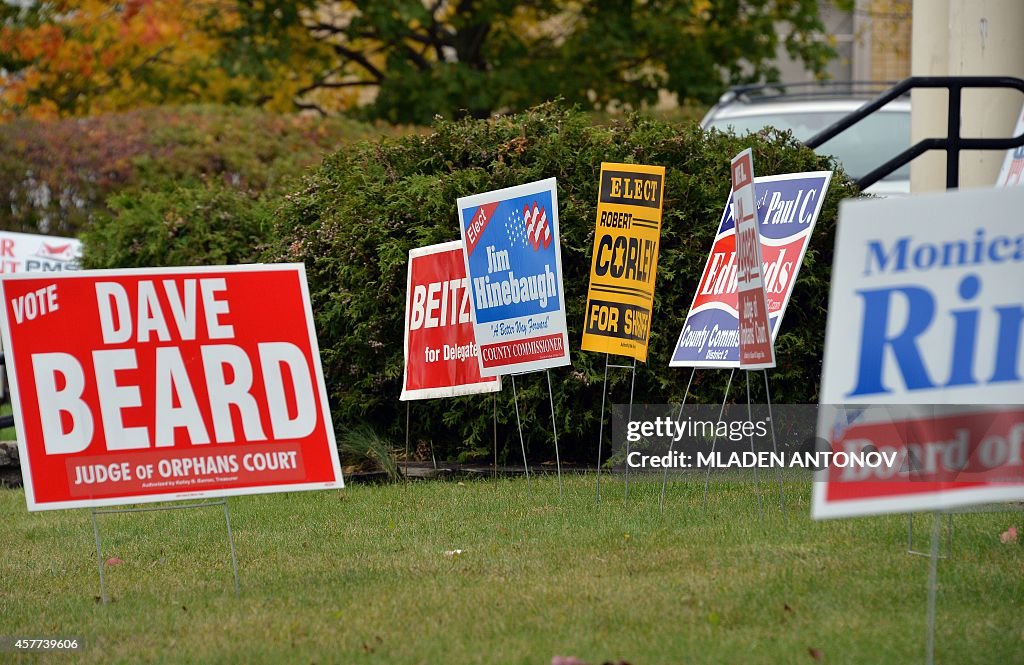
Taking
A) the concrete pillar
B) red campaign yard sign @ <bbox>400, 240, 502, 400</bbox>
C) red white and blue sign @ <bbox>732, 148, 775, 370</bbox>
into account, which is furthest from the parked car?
red white and blue sign @ <bbox>732, 148, 775, 370</bbox>

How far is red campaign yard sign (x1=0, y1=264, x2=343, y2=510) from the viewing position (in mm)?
5859

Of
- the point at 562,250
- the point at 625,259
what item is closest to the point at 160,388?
the point at 625,259

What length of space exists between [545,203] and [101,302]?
2654mm

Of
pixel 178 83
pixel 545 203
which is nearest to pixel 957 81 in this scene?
pixel 545 203

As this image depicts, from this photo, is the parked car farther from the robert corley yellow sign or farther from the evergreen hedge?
the robert corley yellow sign

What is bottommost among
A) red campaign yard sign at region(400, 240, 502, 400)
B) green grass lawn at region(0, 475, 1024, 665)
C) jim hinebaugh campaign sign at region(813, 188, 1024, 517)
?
green grass lawn at region(0, 475, 1024, 665)

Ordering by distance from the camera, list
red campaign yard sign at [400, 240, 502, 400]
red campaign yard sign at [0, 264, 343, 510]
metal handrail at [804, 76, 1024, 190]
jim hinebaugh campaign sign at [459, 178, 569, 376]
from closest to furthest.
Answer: red campaign yard sign at [0, 264, 343, 510] < jim hinebaugh campaign sign at [459, 178, 569, 376] < red campaign yard sign at [400, 240, 502, 400] < metal handrail at [804, 76, 1024, 190]

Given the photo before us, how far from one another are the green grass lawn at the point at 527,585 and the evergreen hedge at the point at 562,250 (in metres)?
1.39

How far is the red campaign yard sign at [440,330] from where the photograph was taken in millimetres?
8570

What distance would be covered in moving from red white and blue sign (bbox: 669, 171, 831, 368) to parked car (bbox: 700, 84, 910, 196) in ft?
16.3

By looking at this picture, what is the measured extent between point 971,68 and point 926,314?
7693 millimetres

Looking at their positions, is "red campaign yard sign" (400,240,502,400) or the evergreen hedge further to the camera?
the evergreen hedge

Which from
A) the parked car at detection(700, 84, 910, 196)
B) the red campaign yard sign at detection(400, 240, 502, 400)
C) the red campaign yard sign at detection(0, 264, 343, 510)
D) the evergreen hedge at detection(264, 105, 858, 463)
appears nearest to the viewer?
the red campaign yard sign at detection(0, 264, 343, 510)

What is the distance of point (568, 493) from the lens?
8.20 m
